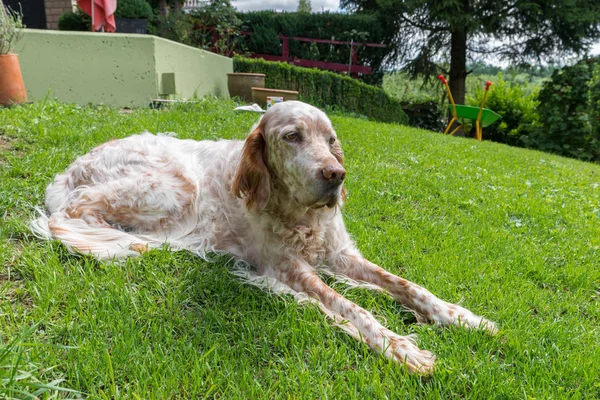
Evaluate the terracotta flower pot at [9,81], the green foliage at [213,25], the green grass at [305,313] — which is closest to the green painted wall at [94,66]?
the terracotta flower pot at [9,81]

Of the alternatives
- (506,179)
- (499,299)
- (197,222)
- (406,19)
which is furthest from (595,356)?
(406,19)

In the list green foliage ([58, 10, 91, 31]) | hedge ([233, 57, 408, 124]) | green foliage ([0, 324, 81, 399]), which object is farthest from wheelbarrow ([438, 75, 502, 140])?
green foliage ([0, 324, 81, 399])

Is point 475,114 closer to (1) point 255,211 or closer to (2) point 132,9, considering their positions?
(2) point 132,9

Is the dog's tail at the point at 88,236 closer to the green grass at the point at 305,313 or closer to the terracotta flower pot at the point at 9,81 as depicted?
the green grass at the point at 305,313

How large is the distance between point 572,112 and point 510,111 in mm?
3632

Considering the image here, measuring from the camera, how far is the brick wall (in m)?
9.66

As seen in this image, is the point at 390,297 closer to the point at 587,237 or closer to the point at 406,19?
the point at 587,237

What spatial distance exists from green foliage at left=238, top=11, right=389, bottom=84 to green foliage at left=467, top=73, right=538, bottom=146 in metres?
5.10

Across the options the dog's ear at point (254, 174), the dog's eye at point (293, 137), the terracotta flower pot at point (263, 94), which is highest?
the terracotta flower pot at point (263, 94)

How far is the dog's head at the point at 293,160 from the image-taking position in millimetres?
1954

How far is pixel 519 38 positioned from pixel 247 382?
16.0 meters

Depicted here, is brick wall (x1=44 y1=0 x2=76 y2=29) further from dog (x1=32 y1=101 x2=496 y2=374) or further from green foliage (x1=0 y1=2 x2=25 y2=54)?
dog (x1=32 y1=101 x2=496 y2=374)

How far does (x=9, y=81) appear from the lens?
5.07m

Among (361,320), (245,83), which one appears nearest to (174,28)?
(245,83)
